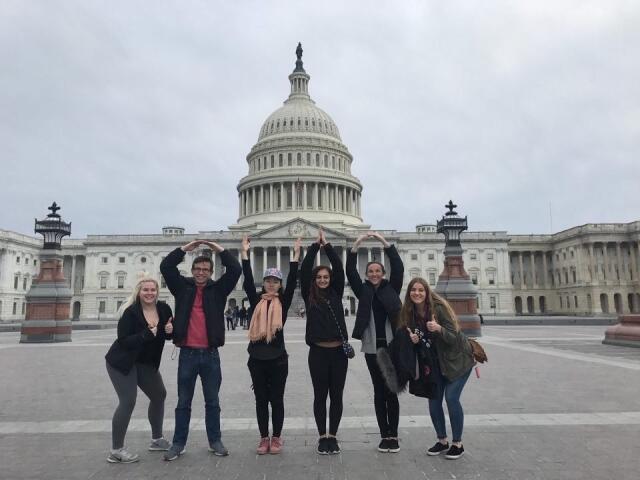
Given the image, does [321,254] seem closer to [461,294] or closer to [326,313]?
[461,294]

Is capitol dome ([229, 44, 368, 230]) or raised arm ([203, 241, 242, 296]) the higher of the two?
capitol dome ([229, 44, 368, 230])

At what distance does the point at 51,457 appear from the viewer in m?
6.28

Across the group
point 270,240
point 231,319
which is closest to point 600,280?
point 270,240

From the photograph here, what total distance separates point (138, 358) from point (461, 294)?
22.7 metres

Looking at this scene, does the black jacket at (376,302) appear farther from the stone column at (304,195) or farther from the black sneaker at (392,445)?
the stone column at (304,195)

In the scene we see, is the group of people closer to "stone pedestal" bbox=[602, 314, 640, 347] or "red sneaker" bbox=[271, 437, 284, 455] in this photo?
"red sneaker" bbox=[271, 437, 284, 455]

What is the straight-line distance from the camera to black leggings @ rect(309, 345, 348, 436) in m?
6.46

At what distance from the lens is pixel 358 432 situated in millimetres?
7469

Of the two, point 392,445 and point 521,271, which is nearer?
point 392,445

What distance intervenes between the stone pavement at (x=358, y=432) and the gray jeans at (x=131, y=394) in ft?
1.24

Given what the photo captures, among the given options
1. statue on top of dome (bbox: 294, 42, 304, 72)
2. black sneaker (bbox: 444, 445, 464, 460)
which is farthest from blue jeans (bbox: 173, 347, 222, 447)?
statue on top of dome (bbox: 294, 42, 304, 72)

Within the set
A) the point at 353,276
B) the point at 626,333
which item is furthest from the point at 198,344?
the point at 626,333

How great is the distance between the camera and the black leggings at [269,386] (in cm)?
647

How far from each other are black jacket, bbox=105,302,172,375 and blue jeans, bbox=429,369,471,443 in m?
3.73
